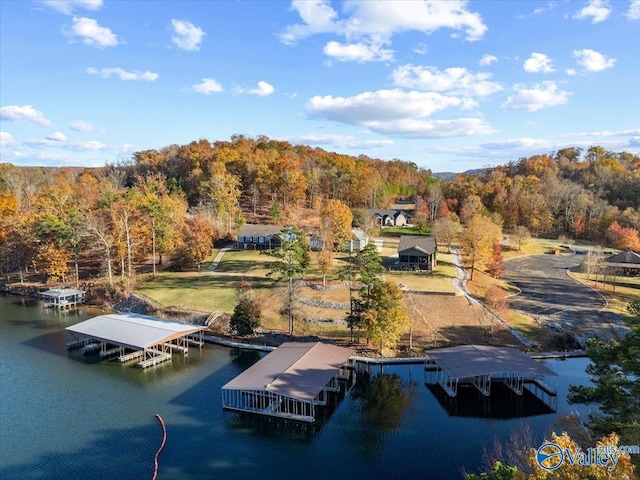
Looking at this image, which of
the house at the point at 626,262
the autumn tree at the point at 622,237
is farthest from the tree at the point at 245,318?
the autumn tree at the point at 622,237

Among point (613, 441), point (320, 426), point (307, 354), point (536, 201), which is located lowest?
point (320, 426)

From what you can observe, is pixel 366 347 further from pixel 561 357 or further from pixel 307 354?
pixel 561 357

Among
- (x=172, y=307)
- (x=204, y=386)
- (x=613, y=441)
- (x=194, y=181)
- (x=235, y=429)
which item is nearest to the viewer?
(x=613, y=441)

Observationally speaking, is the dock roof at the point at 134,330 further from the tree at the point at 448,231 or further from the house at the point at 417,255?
the tree at the point at 448,231

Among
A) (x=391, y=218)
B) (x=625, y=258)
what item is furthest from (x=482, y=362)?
(x=391, y=218)

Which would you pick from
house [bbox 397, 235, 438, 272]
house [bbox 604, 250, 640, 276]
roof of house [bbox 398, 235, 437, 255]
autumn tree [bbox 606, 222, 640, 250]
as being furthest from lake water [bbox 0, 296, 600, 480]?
autumn tree [bbox 606, 222, 640, 250]

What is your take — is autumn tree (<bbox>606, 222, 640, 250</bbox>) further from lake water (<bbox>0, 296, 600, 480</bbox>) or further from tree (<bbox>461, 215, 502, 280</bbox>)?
lake water (<bbox>0, 296, 600, 480</bbox>)

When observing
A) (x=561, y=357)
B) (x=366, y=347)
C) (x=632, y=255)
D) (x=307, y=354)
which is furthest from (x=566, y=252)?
(x=307, y=354)
